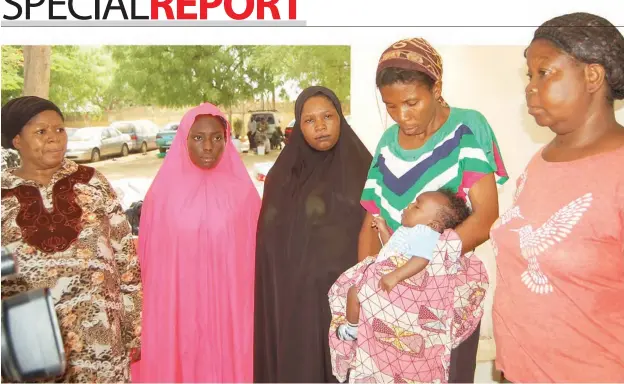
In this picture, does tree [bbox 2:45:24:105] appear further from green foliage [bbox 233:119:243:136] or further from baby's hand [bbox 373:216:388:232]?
baby's hand [bbox 373:216:388:232]

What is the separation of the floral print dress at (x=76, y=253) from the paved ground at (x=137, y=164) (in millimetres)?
198

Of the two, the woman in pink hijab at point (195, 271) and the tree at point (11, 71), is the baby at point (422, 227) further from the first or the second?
the tree at point (11, 71)

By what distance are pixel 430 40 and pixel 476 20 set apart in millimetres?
188

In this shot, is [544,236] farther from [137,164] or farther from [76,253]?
[137,164]

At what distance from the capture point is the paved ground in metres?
2.09

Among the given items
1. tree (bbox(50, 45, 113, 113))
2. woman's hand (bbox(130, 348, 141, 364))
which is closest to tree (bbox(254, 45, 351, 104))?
tree (bbox(50, 45, 113, 113))

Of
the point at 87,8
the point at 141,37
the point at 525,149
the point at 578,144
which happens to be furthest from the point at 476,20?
the point at 87,8

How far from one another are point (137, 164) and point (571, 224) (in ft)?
5.32

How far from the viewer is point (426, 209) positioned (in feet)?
5.01

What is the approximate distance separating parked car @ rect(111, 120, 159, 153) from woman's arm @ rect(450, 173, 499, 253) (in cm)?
129

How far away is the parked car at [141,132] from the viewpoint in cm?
218

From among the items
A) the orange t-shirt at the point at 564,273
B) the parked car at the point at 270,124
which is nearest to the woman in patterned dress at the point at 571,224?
the orange t-shirt at the point at 564,273

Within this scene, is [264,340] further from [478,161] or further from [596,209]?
[596,209]

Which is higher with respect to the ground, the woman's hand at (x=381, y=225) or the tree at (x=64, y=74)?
the tree at (x=64, y=74)
